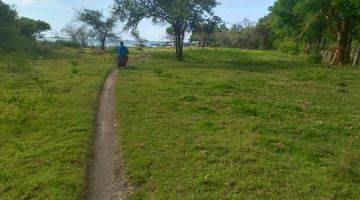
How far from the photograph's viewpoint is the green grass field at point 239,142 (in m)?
8.91

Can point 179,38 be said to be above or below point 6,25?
below

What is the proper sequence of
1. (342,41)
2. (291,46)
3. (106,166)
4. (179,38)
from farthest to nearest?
(291,46)
(179,38)
(342,41)
(106,166)

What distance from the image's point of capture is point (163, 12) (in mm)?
39438

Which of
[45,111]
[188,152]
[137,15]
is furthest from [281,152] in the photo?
[137,15]

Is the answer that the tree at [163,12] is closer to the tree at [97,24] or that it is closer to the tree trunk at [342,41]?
the tree trunk at [342,41]

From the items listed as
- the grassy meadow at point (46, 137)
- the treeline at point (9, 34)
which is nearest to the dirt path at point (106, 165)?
the grassy meadow at point (46, 137)

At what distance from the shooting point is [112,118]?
49.0 feet

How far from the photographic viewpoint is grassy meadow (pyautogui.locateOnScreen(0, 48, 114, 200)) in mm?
9297

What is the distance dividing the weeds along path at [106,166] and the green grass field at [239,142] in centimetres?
27

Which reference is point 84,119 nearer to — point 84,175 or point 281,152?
point 84,175

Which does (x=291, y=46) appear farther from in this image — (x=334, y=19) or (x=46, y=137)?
(x=46, y=137)

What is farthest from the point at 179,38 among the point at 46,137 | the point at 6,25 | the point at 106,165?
the point at 106,165

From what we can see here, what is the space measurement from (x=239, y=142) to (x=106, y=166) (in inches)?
136

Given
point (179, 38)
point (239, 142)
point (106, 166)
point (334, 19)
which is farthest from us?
point (179, 38)
